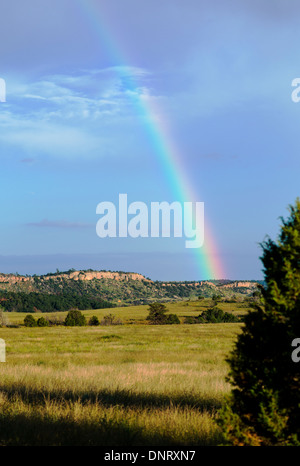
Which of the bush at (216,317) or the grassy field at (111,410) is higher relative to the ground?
the grassy field at (111,410)

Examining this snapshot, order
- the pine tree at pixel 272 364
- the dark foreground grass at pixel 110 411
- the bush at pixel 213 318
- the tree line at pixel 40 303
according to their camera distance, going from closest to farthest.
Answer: the pine tree at pixel 272 364
the dark foreground grass at pixel 110 411
the bush at pixel 213 318
the tree line at pixel 40 303

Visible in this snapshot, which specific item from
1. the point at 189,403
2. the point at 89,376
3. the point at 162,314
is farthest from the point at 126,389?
the point at 162,314

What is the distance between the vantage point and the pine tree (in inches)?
198

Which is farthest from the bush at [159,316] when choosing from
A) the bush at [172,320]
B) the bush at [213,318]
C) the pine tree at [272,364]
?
the pine tree at [272,364]

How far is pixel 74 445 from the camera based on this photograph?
22.3 ft

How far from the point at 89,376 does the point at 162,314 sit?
227 ft

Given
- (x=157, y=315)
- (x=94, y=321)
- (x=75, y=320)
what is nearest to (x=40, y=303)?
(x=157, y=315)

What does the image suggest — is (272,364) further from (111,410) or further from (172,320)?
(172,320)

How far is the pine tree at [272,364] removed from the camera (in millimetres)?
5027

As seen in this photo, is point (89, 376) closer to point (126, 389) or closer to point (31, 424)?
point (126, 389)

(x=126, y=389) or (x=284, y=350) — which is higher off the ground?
(x=284, y=350)

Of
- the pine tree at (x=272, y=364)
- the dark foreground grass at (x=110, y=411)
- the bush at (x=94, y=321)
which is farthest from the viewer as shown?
the bush at (x=94, y=321)

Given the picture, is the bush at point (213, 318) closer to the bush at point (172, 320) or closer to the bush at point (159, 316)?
the bush at point (172, 320)
